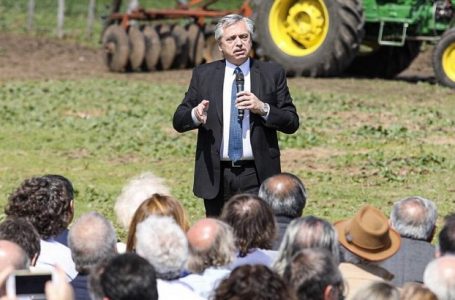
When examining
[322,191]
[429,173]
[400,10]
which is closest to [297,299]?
[322,191]

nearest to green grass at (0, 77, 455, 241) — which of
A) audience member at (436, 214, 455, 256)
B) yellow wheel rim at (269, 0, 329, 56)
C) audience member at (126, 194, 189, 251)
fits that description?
yellow wheel rim at (269, 0, 329, 56)

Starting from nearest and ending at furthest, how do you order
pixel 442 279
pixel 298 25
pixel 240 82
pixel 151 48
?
1. pixel 442 279
2. pixel 240 82
3. pixel 298 25
4. pixel 151 48

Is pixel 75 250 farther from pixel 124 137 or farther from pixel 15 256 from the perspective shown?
pixel 124 137

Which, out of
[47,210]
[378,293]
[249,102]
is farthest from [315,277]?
[249,102]

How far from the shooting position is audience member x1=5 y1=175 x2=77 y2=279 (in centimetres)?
797

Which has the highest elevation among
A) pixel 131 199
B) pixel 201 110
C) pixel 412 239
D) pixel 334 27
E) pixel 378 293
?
pixel 201 110

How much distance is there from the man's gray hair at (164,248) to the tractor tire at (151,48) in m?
17.9

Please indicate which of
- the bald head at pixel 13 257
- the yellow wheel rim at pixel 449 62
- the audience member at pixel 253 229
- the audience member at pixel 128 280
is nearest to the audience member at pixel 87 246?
the bald head at pixel 13 257

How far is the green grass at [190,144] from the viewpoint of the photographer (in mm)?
13625

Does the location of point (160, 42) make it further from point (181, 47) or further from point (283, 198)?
point (283, 198)

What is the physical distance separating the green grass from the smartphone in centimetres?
627

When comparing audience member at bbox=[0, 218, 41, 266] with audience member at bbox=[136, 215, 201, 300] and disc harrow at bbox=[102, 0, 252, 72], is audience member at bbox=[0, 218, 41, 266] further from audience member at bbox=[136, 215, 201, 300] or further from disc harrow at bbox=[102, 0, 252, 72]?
disc harrow at bbox=[102, 0, 252, 72]

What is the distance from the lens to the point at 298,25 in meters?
23.1

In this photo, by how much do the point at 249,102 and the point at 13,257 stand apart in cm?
259
